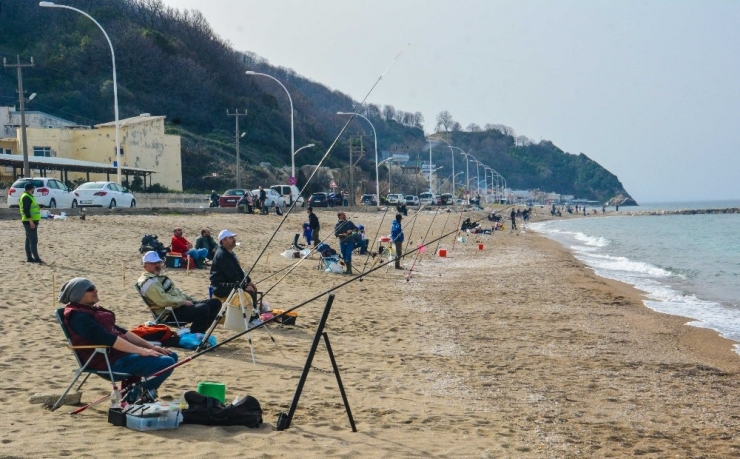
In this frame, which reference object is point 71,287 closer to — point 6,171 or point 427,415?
point 427,415

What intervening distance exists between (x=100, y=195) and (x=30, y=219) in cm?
1502

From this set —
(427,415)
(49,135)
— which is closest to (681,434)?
(427,415)

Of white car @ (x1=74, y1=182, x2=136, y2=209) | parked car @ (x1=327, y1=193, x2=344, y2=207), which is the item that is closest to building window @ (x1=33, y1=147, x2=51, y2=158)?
parked car @ (x1=327, y1=193, x2=344, y2=207)

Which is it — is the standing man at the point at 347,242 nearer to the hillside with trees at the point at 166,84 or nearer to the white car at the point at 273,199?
the white car at the point at 273,199

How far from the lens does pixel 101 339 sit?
534cm

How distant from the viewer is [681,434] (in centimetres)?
594

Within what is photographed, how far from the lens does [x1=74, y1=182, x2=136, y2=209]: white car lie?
1058 inches

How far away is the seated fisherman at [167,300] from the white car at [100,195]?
20118 mm

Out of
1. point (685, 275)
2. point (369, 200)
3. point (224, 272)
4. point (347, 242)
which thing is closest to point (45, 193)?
point (347, 242)

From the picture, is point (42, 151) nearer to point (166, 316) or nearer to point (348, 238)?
point (348, 238)

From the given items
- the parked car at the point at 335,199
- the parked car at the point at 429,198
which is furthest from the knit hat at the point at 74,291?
the parked car at the point at 429,198

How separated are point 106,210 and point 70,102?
44416 millimetres

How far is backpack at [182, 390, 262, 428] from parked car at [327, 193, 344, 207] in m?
41.6

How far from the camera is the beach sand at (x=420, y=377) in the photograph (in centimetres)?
517
